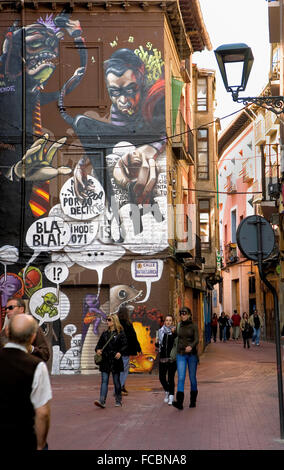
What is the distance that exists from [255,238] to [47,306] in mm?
13714

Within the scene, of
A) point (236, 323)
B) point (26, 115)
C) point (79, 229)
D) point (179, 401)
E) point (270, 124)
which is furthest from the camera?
point (236, 323)

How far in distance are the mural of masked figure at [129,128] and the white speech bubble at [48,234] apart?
1.07 meters

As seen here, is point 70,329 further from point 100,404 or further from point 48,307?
point 100,404

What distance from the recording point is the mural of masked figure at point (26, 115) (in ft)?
79.8

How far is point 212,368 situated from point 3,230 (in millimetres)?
7629

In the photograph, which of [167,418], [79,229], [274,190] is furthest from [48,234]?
[274,190]

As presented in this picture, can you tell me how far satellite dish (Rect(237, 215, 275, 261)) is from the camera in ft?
36.4

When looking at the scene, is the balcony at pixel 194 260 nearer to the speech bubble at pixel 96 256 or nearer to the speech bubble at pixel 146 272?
the speech bubble at pixel 146 272

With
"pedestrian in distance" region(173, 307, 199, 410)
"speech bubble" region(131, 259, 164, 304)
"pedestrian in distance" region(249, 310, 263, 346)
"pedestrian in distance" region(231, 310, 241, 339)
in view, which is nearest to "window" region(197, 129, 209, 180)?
"pedestrian in distance" region(249, 310, 263, 346)

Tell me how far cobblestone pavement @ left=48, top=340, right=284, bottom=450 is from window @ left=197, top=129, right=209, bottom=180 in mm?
18745

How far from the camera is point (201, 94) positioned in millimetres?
39469

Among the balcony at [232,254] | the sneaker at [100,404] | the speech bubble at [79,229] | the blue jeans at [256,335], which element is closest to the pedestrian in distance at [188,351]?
the sneaker at [100,404]

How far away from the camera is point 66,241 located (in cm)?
2427
